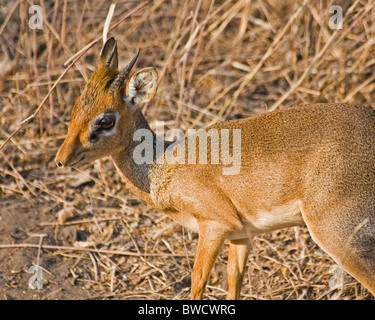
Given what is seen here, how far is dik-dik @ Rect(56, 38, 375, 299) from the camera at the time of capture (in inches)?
164

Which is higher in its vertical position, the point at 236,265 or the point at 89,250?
the point at 89,250

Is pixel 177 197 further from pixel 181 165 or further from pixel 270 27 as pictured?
pixel 270 27

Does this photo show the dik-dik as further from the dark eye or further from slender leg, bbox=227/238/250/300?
slender leg, bbox=227/238/250/300

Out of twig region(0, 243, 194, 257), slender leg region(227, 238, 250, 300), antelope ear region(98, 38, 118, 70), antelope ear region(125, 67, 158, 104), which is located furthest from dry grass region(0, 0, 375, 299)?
antelope ear region(125, 67, 158, 104)

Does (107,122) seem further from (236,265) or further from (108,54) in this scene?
(236,265)

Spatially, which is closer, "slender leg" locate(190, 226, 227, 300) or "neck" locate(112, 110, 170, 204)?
"slender leg" locate(190, 226, 227, 300)

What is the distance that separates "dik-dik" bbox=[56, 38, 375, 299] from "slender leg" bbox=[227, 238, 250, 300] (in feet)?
0.82

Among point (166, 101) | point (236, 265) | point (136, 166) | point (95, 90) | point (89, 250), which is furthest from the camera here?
point (166, 101)

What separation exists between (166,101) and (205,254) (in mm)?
3321

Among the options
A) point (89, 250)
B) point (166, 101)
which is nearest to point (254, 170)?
point (89, 250)

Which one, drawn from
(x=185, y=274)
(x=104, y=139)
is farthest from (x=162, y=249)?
(x=104, y=139)

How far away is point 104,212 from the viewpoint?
6246mm

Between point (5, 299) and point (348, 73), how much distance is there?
15.5ft

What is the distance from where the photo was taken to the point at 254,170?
14.8 feet
